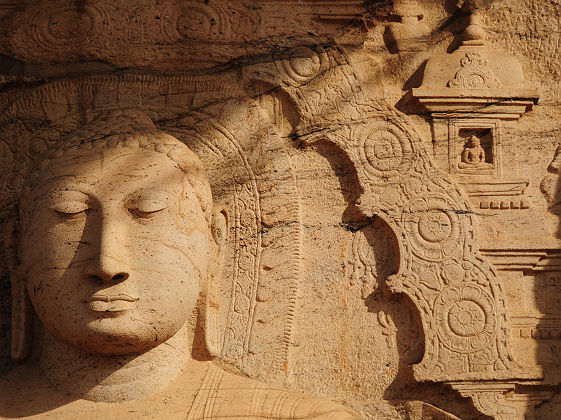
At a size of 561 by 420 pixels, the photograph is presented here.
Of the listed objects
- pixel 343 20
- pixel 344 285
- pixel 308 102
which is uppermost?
pixel 343 20

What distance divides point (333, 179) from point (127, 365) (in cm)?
147

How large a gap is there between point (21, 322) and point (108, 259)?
0.79 metres

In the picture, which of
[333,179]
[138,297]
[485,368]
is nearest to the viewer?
[138,297]

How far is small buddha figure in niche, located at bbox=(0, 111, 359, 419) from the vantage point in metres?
4.89

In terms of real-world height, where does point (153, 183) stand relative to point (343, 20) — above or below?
below

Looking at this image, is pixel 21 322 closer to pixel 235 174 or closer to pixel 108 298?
pixel 108 298

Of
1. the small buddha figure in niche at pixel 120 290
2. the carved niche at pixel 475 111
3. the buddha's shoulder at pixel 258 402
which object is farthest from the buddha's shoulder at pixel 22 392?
the carved niche at pixel 475 111

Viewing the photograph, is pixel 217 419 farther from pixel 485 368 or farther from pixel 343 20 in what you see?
pixel 343 20

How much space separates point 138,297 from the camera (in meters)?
4.89

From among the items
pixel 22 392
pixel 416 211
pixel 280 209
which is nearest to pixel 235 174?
pixel 280 209

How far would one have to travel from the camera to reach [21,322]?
5.33 m

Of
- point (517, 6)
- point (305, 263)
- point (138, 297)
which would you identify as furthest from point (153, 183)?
point (517, 6)

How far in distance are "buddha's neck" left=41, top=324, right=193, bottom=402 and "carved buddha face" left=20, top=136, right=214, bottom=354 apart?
8cm

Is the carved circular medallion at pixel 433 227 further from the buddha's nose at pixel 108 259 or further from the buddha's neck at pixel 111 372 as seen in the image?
the buddha's nose at pixel 108 259
